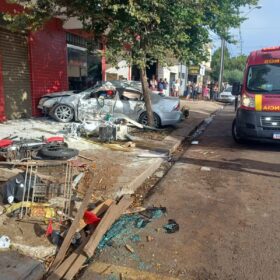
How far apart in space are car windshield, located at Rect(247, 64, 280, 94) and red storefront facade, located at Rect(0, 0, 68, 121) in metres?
→ 7.30

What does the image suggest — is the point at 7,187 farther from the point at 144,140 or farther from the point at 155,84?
the point at 155,84

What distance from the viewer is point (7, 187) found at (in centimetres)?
470

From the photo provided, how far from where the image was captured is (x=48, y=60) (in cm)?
1372

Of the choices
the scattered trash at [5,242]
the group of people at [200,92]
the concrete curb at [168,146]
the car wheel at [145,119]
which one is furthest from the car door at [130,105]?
the group of people at [200,92]

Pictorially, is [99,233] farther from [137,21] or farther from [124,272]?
[137,21]

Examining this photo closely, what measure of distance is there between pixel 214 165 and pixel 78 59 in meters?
10.8

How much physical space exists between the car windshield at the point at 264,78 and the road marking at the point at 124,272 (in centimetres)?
681

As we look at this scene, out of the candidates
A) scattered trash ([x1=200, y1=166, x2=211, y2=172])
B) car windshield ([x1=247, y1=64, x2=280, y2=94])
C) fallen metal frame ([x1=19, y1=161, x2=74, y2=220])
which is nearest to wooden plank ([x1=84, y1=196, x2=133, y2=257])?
fallen metal frame ([x1=19, y1=161, x2=74, y2=220])

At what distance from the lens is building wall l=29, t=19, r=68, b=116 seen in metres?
12.9

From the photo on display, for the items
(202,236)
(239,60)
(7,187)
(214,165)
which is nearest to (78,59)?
(214,165)

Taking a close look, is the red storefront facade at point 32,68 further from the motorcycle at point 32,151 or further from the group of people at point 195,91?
the group of people at point 195,91

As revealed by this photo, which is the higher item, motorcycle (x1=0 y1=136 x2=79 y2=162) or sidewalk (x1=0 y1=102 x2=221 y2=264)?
motorcycle (x1=0 y1=136 x2=79 y2=162)

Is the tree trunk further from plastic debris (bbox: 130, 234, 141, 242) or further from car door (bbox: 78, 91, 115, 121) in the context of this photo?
plastic debris (bbox: 130, 234, 141, 242)

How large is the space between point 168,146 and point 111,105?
316cm
